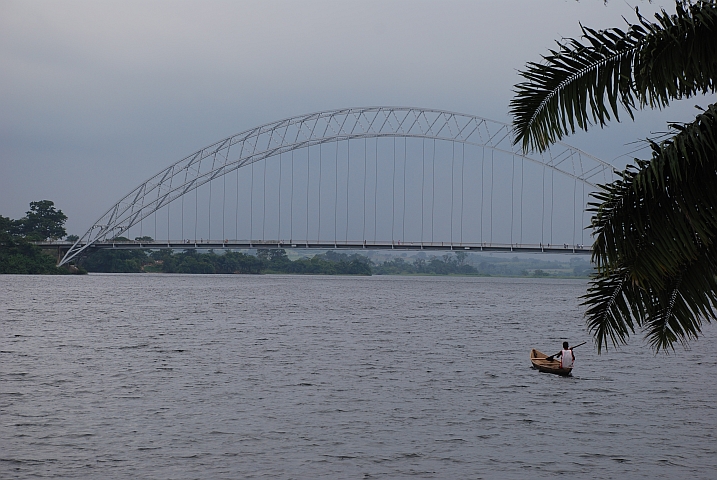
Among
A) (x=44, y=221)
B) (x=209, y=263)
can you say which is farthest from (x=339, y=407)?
(x=209, y=263)

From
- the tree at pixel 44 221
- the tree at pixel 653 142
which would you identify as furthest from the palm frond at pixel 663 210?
the tree at pixel 44 221

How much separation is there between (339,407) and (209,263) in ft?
493

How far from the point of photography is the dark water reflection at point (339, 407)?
48.2 ft

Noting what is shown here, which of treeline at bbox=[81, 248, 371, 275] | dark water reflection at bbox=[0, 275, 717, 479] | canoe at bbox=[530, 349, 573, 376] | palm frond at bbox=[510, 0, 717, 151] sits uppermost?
palm frond at bbox=[510, 0, 717, 151]

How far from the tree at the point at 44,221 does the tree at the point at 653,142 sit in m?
138

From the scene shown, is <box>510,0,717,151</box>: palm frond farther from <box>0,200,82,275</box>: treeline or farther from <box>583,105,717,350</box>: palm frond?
<box>0,200,82,275</box>: treeline

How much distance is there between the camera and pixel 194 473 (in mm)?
13758

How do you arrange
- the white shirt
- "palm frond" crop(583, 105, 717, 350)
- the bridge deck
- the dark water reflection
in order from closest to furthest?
"palm frond" crop(583, 105, 717, 350)
the dark water reflection
the white shirt
the bridge deck

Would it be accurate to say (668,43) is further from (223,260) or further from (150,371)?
(223,260)

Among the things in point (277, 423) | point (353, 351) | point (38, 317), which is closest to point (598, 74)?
point (277, 423)

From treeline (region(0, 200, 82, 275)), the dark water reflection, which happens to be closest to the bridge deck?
treeline (region(0, 200, 82, 275))

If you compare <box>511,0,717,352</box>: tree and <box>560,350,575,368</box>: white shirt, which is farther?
<box>560,350,575,368</box>: white shirt

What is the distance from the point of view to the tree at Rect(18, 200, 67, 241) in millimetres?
137988

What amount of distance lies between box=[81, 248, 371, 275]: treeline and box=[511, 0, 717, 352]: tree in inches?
5568
